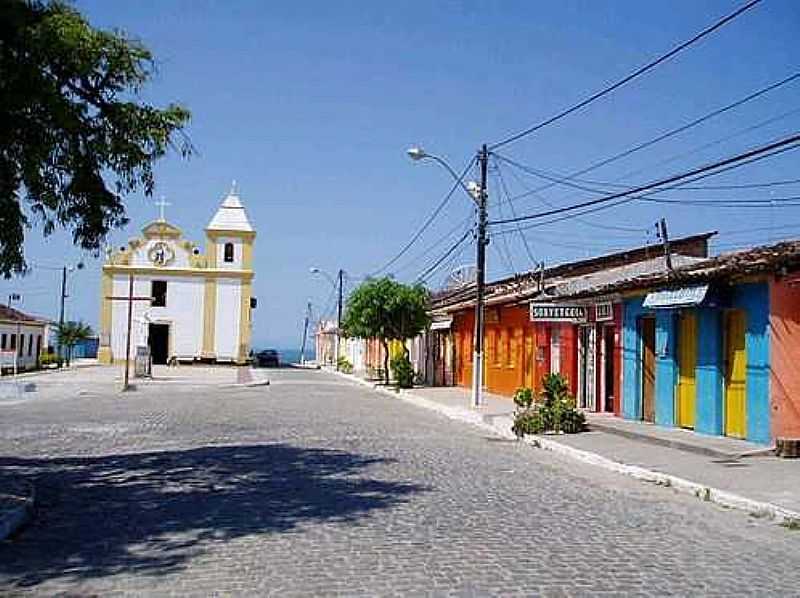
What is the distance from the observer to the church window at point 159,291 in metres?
68.9

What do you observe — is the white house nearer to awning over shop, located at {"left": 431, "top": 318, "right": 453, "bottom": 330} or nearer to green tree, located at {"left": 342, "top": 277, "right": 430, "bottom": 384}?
green tree, located at {"left": 342, "top": 277, "right": 430, "bottom": 384}

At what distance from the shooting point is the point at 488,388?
34.8 meters

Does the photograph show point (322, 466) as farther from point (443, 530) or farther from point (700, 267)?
point (700, 267)

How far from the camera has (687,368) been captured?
60.6 feet

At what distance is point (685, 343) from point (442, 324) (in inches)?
849

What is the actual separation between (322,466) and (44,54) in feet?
22.2

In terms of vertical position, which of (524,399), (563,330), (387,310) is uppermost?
(387,310)

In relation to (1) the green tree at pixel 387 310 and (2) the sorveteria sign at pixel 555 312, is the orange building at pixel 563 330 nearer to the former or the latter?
Answer: (2) the sorveteria sign at pixel 555 312

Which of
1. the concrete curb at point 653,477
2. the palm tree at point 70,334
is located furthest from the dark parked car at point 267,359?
the concrete curb at point 653,477

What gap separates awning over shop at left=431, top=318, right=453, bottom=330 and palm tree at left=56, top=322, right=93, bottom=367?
3891cm

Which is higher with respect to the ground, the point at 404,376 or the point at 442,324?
the point at 442,324

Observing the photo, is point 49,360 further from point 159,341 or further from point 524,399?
point 524,399

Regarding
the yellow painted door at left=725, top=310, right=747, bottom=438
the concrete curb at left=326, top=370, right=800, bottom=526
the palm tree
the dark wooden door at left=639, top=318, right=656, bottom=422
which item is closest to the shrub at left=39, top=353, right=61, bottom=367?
the palm tree

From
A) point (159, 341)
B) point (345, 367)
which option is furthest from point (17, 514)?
point (159, 341)
